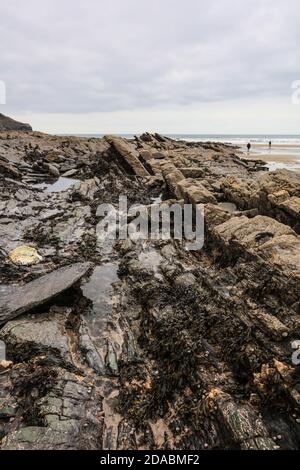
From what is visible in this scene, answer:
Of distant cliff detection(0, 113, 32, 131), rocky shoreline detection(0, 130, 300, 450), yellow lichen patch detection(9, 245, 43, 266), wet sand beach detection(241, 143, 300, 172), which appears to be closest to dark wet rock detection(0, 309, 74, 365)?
rocky shoreline detection(0, 130, 300, 450)

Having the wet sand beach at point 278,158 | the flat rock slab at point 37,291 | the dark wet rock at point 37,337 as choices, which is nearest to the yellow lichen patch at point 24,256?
the flat rock slab at point 37,291

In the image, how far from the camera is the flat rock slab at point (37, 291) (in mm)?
6184

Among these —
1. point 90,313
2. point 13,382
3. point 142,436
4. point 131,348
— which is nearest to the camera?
point 142,436

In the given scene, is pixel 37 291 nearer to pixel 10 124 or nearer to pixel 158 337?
pixel 158 337

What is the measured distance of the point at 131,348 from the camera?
5789mm

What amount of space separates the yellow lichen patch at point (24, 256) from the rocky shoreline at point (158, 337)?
5cm

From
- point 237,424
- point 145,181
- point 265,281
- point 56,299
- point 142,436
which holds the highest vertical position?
point 145,181

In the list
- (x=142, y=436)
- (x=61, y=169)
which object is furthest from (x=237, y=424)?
(x=61, y=169)

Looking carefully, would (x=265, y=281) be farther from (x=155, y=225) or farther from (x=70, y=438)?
(x=155, y=225)

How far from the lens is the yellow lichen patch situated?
8940 millimetres

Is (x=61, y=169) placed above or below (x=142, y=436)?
above

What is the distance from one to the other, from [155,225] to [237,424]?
8.34 m

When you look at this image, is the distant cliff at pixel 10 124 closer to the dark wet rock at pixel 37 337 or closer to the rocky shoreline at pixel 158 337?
the rocky shoreline at pixel 158 337

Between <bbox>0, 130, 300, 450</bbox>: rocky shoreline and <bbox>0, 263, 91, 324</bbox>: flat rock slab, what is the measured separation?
4cm
